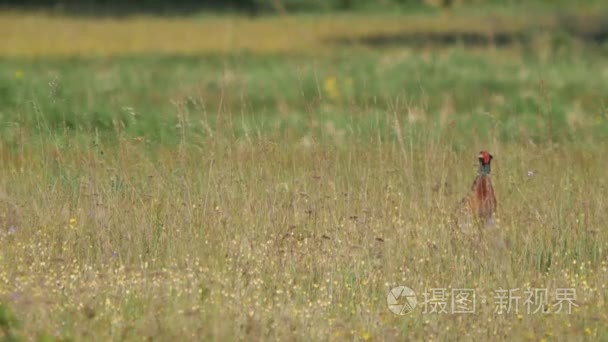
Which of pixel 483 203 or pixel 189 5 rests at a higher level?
pixel 189 5

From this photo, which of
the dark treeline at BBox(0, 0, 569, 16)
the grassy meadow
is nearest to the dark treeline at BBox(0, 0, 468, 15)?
the dark treeline at BBox(0, 0, 569, 16)

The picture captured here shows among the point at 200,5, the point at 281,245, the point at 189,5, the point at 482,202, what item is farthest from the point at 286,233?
the point at 189,5

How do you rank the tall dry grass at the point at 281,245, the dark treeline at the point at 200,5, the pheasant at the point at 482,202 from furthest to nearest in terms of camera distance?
the dark treeline at the point at 200,5 → the pheasant at the point at 482,202 → the tall dry grass at the point at 281,245

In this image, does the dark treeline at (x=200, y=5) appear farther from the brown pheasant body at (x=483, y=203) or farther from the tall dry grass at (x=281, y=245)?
the brown pheasant body at (x=483, y=203)

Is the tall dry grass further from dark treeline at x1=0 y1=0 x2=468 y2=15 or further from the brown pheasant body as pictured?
dark treeline at x1=0 y1=0 x2=468 y2=15

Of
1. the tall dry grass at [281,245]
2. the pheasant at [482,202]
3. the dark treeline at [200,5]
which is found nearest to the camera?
the tall dry grass at [281,245]

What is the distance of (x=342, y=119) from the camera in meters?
11.0

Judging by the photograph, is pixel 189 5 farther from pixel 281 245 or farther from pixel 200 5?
pixel 281 245

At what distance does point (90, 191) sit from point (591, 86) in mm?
8369

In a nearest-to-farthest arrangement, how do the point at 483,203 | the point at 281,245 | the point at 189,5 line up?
the point at 281,245 < the point at 483,203 < the point at 189,5

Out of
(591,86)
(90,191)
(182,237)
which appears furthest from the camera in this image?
(591,86)

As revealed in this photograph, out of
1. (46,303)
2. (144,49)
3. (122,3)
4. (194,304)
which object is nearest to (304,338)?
(194,304)

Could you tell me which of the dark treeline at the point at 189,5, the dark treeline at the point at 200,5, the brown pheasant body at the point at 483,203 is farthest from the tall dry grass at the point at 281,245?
the dark treeline at the point at 189,5

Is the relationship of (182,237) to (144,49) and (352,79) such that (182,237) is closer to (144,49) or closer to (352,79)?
(352,79)
